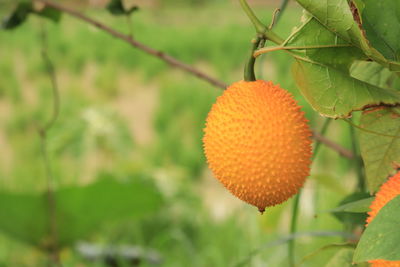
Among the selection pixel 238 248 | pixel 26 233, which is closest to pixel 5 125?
pixel 238 248

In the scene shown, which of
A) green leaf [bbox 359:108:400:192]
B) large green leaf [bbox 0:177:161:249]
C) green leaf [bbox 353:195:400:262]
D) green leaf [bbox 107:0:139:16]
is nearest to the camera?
green leaf [bbox 353:195:400:262]

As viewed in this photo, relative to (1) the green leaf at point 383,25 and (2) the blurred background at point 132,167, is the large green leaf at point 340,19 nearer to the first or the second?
(1) the green leaf at point 383,25

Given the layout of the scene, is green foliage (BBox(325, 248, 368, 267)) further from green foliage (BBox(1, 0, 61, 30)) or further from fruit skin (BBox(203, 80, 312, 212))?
green foliage (BBox(1, 0, 61, 30))

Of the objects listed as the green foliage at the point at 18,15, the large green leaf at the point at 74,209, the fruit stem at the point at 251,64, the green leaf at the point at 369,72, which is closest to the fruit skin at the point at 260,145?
the fruit stem at the point at 251,64

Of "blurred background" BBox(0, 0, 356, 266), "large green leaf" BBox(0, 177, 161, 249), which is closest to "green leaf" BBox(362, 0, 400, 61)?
"blurred background" BBox(0, 0, 356, 266)

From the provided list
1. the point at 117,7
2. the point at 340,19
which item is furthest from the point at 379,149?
the point at 117,7

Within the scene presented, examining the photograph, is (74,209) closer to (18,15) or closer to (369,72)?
(18,15)
